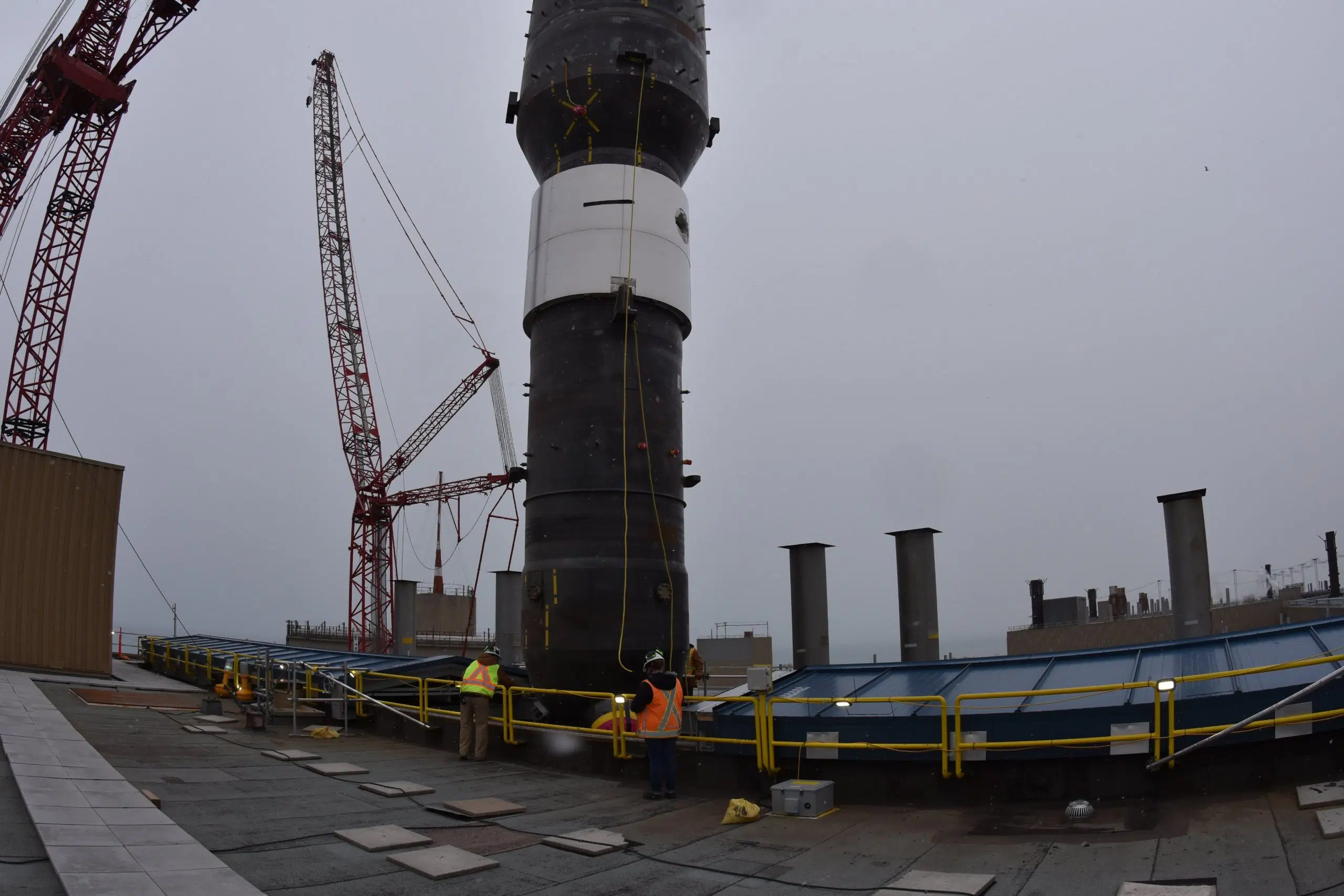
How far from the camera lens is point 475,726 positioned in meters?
13.5

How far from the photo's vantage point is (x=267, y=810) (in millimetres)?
9070

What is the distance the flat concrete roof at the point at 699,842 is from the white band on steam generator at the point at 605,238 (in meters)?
8.42

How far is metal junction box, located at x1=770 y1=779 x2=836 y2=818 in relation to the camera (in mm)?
9453

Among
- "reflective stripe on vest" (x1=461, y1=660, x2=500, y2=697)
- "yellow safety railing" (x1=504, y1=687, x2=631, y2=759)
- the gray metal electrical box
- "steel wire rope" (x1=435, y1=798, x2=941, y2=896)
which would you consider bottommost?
"steel wire rope" (x1=435, y1=798, x2=941, y2=896)

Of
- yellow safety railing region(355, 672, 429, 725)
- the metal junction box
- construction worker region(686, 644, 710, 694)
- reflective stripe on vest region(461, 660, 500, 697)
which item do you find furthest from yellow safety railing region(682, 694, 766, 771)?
yellow safety railing region(355, 672, 429, 725)

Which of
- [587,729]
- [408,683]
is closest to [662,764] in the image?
[587,729]

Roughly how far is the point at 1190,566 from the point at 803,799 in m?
9.99

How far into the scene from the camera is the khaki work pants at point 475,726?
13367 millimetres

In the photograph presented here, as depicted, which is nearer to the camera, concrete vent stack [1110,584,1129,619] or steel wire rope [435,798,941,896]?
steel wire rope [435,798,941,896]

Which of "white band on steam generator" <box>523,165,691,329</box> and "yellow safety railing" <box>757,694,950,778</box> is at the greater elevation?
"white band on steam generator" <box>523,165,691,329</box>

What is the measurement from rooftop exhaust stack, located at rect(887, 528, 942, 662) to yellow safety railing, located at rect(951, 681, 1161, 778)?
8.78 m

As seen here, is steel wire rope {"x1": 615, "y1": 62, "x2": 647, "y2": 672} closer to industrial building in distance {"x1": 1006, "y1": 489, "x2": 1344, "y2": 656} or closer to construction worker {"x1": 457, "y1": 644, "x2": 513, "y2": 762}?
construction worker {"x1": 457, "y1": 644, "x2": 513, "y2": 762}

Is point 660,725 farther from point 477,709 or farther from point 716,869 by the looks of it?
point 477,709

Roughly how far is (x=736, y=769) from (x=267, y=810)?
513 cm
